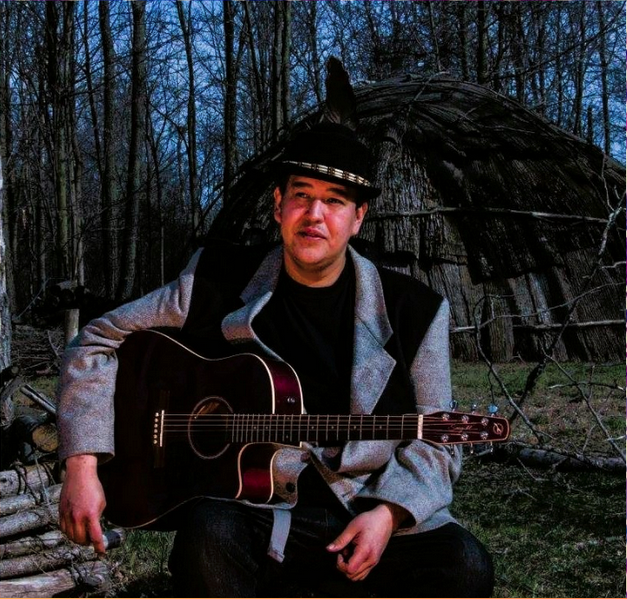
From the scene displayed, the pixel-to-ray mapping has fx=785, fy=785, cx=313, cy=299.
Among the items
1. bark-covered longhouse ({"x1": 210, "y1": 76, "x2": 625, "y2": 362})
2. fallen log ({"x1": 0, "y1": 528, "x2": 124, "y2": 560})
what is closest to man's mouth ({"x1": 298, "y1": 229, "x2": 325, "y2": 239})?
fallen log ({"x1": 0, "y1": 528, "x2": 124, "y2": 560})

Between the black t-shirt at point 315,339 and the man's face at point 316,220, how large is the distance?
5.2 inches

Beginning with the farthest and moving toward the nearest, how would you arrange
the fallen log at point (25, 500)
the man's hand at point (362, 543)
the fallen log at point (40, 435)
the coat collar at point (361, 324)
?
the fallen log at point (40, 435) < the fallen log at point (25, 500) < the coat collar at point (361, 324) < the man's hand at point (362, 543)

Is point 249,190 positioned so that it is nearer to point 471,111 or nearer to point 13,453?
point 471,111

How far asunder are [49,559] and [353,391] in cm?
200

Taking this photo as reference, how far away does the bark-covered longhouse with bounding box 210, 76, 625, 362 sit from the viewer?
9.96m

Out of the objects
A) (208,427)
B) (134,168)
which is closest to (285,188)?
(208,427)

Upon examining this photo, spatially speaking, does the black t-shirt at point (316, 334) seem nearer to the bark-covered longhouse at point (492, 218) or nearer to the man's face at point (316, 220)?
the man's face at point (316, 220)

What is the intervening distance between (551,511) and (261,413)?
274 cm

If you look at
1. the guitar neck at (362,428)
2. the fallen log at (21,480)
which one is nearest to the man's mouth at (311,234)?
the guitar neck at (362,428)

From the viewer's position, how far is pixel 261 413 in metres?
2.61

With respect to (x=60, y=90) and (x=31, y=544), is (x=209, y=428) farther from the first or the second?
(x=60, y=90)

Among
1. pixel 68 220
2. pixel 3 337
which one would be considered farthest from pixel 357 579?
pixel 68 220

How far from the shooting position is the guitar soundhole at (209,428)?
8.71ft

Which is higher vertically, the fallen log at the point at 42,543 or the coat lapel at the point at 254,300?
the coat lapel at the point at 254,300
